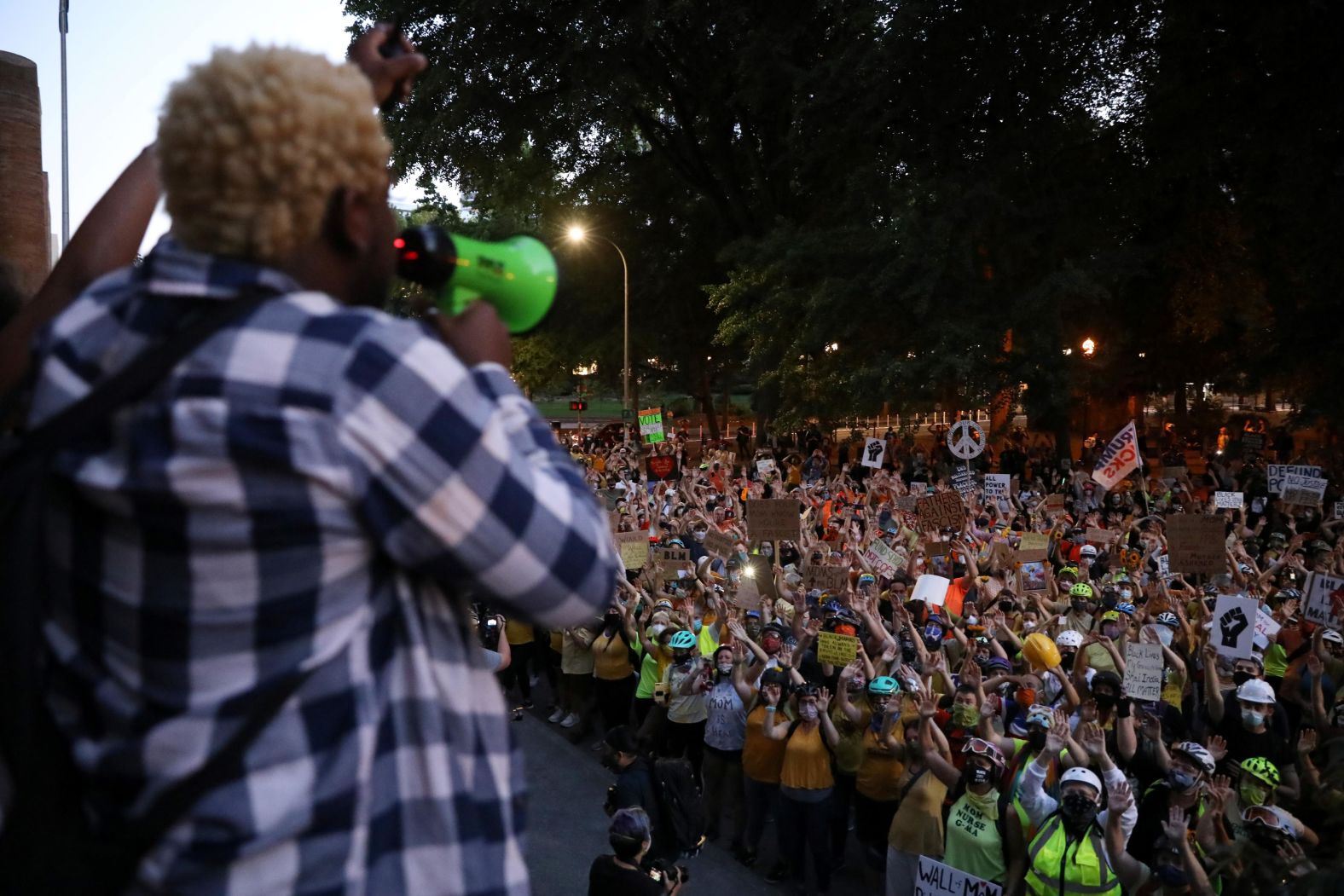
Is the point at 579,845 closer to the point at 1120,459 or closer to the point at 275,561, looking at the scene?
the point at 275,561

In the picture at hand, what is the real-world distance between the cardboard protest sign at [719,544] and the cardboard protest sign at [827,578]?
53.3 inches

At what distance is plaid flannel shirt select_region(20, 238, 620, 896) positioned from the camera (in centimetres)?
97

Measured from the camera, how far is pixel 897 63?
19781 mm

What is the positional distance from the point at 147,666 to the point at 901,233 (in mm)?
19251

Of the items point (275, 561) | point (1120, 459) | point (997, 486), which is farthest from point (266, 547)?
point (997, 486)

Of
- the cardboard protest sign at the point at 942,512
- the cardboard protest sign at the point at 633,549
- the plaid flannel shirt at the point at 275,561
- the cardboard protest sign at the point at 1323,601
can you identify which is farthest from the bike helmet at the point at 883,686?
the plaid flannel shirt at the point at 275,561

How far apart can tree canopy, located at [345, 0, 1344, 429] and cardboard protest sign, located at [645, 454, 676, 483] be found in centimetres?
308

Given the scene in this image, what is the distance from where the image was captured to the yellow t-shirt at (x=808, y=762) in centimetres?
802

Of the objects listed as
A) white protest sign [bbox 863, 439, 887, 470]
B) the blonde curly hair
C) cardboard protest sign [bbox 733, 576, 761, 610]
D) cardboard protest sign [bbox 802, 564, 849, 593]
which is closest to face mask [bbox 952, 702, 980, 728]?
cardboard protest sign [bbox 802, 564, 849, 593]

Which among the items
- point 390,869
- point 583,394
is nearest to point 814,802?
point 390,869

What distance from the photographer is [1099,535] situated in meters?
13.0

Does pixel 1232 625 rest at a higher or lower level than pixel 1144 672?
higher

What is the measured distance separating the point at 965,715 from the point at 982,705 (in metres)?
0.20

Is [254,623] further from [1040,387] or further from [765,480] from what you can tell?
[1040,387]
